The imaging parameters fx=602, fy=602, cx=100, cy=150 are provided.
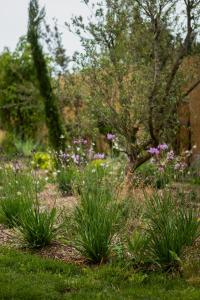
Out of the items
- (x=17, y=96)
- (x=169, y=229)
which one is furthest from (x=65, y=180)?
(x=17, y=96)

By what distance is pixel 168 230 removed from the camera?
246 inches

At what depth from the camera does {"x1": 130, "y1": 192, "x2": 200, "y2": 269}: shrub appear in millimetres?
6219

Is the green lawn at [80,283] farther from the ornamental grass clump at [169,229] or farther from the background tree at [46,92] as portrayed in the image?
the background tree at [46,92]

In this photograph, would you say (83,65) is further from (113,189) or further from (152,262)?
(152,262)

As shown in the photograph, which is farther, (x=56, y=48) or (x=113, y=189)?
(x=56, y=48)

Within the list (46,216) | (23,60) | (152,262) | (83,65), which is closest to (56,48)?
(23,60)

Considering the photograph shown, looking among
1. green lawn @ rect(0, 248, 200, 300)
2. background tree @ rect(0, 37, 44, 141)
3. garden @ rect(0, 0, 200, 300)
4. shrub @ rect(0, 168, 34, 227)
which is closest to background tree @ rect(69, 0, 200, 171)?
garden @ rect(0, 0, 200, 300)

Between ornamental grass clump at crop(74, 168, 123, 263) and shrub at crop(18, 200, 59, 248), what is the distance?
372 millimetres

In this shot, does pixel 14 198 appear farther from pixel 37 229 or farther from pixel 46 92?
pixel 46 92

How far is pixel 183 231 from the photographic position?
6359 millimetres

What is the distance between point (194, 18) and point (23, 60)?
41.8 feet

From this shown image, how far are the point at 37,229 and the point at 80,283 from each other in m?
1.55

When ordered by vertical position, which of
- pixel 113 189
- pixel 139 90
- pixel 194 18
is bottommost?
pixel 113 189

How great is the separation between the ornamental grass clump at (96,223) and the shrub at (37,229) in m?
0.37
